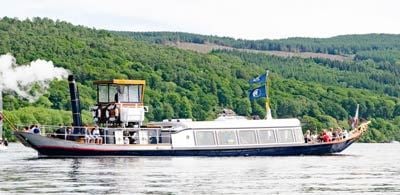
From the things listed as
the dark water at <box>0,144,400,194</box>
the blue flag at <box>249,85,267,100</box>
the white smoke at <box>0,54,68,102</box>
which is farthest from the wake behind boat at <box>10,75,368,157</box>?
the white smoke at <box>0,54,68,102</box>

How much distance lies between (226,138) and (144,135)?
20.9 ft

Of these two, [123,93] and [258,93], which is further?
[258,93]

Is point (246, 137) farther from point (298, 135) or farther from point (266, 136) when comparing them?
point (298, 135)

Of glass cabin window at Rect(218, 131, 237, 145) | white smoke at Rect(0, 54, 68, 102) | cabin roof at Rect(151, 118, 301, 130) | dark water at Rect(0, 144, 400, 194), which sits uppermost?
white smoke at Rect(0, 54, 68, 102)

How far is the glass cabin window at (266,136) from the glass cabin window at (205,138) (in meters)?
4.19

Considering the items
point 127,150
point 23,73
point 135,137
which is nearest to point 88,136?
point 127,150

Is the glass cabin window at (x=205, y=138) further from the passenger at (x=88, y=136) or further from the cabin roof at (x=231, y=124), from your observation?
the passenger at (x=88, y=136)

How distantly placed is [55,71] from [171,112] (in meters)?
83.4

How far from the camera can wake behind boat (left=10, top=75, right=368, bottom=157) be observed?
8662 cm

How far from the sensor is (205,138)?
9050 cm

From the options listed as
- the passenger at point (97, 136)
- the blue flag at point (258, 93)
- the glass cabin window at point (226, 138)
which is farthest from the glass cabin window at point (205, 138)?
the passenger at point (97, 136)

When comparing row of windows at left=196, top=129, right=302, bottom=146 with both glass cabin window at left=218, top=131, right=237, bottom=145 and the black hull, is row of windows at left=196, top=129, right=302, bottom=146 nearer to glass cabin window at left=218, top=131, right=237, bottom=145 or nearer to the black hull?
glass cabin window at left=218, top=131, right=237, bottom=145

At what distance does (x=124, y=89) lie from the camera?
300 ft

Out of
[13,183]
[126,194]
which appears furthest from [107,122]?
[126,194]
